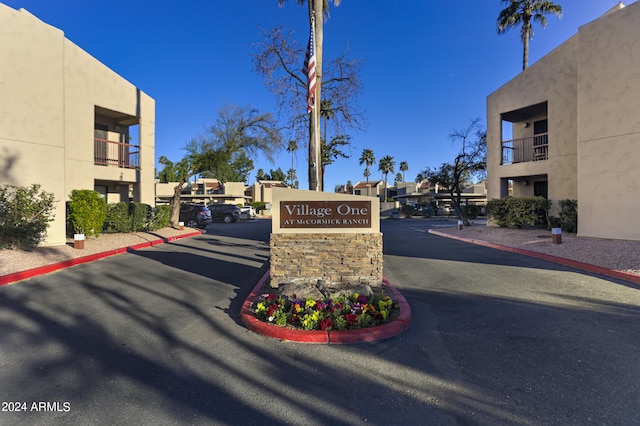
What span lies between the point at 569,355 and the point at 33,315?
7.12m

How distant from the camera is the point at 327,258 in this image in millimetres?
6023

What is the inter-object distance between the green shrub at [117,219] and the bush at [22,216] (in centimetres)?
430

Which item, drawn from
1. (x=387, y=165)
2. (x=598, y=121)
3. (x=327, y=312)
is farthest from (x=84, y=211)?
(x=387, y=165)

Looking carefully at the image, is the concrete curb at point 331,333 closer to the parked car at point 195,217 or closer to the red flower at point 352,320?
the red flower at point 352,320

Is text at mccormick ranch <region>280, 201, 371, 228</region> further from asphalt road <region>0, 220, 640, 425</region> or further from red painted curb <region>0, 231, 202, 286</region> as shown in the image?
red painted curb <region>0, 231, 202, 286</region>

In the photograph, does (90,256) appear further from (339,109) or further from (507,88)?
(507,88)

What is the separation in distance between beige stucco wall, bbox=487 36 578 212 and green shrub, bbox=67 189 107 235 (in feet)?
62.4

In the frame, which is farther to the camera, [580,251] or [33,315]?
[580,251]

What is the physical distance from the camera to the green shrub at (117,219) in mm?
14673

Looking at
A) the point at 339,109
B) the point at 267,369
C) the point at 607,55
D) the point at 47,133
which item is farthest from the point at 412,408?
the point at 607,55

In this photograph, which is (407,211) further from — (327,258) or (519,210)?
(327,258)

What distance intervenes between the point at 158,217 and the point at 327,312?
609 inches

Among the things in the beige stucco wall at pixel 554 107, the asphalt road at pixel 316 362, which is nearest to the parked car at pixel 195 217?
the asphalt road at pixel 316 362

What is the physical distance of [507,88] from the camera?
1800 centimetres
